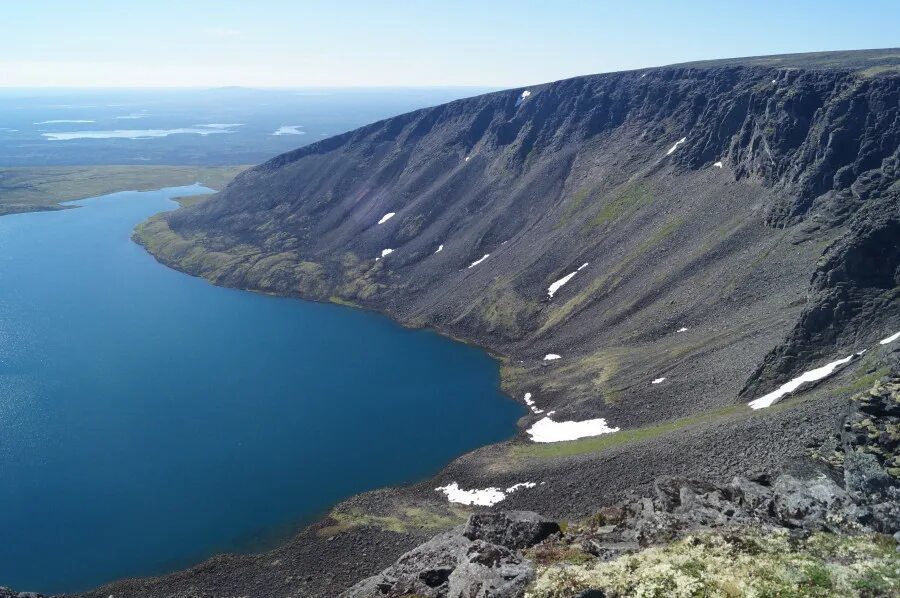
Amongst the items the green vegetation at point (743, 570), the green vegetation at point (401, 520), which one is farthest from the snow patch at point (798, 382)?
the green vegetation at point (743, 570)

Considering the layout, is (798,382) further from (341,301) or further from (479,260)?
(341,301)

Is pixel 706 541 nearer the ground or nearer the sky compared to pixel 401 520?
nearer the sky

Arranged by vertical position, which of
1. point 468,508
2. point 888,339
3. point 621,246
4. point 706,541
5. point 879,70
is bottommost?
point 468,508

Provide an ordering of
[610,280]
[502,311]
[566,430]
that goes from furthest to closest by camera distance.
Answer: [502,311], [610,280], [566,430]

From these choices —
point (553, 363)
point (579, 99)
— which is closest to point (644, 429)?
point (553, 363)

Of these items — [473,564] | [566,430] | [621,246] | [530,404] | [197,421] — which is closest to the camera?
[473,564]

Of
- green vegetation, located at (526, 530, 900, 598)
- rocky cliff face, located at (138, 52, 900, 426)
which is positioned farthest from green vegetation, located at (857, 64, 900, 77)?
green vegetation, located at (526, 530, 900, 598)

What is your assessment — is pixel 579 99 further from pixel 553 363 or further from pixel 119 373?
pixel 119 373

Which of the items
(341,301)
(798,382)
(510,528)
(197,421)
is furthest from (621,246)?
(510,528)
